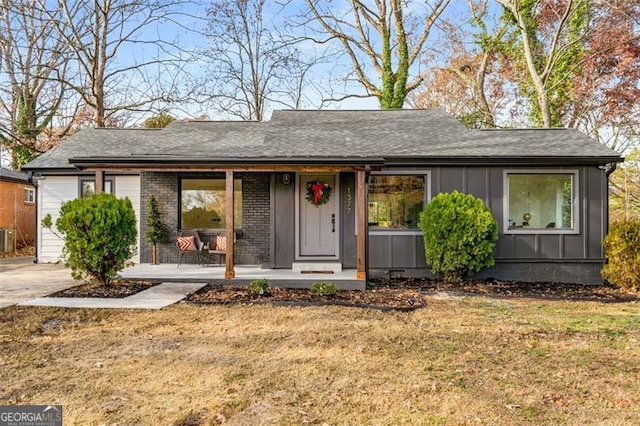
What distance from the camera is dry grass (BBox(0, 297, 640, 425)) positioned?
3123 mm

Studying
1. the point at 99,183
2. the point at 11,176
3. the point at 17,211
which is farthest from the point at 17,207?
the point at 99,183

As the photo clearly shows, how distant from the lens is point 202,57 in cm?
2019

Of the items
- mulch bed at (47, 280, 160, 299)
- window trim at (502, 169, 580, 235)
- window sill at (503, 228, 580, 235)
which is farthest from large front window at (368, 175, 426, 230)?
mulch bed at (47, 280, 160, 299)

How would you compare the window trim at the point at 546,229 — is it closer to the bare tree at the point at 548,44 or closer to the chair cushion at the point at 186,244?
the chair cushion at the point at 186,244

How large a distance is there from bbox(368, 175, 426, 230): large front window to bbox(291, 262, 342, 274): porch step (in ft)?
3.94

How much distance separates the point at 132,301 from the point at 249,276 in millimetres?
2316

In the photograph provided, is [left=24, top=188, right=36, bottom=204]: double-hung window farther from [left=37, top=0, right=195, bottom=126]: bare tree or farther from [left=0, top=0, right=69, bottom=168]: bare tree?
[left=37, top=0, right=195, bottom=126]: bare tree

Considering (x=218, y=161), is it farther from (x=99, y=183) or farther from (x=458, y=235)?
(x=458, y=235)

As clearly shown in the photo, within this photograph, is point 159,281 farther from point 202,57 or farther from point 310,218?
point 202,57

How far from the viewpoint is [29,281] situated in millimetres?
8594

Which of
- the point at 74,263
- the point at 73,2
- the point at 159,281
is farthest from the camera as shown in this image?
the point at 73,2

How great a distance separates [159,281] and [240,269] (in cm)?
183

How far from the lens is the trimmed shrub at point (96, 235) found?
7.12 metres

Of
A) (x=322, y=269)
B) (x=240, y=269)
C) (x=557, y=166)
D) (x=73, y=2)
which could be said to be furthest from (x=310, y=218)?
(x=73, y=2)
